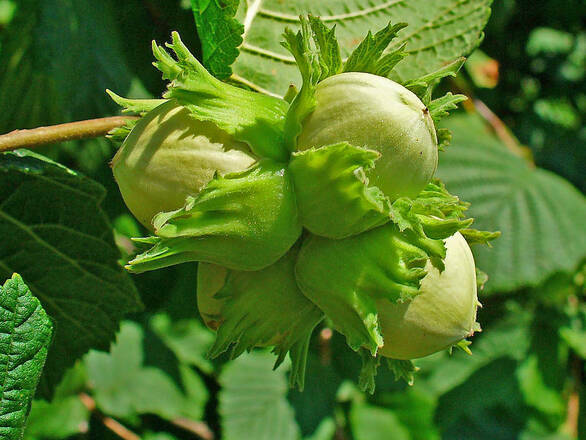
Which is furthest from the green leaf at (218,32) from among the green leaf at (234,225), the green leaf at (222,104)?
the green leaf at (234,225)

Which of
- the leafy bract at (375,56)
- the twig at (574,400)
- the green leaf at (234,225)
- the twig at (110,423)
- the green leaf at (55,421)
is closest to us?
the green leaf at (234,225)

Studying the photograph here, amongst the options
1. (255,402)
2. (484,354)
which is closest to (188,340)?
(255,402)

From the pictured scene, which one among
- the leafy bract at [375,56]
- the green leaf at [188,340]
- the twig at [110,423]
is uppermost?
the leafy bract at [375,56]

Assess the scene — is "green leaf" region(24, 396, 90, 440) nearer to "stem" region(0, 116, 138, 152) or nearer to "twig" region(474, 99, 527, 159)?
"stem" region(0, 116, 138, 152)

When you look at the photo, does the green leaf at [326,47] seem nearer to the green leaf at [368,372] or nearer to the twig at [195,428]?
the green leaf at [368,372]

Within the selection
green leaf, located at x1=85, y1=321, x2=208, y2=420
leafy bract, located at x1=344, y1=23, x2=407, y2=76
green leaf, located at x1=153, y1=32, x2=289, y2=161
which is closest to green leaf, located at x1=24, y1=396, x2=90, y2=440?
green leaf, located at x1=85, y1=321, x2=208, y2=420

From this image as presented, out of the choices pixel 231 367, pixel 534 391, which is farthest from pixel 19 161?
pixel 534 391
